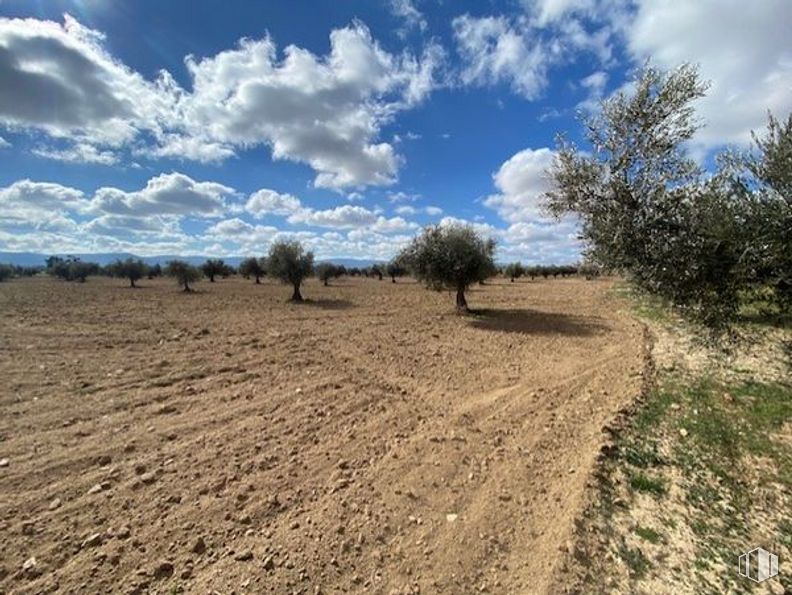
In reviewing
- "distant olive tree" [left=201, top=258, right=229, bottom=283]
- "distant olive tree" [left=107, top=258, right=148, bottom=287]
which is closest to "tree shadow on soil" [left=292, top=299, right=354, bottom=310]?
"distant olive tree" [left=107, top=258, right=148, bottom=287]

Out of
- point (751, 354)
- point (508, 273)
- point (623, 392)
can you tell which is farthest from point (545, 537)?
point (508, 273)

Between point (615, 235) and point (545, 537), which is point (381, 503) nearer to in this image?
point (545, 537)

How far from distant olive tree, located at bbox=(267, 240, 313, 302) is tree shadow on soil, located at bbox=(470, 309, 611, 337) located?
16398mm

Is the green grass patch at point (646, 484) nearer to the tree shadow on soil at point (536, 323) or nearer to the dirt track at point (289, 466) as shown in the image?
the dirt track at point (289, 466)

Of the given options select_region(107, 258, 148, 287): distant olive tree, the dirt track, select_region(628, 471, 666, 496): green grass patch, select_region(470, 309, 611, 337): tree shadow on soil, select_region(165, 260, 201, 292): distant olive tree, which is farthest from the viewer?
select_region(107, 258, 148, 287): distant olive tree

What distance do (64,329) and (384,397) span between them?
44.6 feet

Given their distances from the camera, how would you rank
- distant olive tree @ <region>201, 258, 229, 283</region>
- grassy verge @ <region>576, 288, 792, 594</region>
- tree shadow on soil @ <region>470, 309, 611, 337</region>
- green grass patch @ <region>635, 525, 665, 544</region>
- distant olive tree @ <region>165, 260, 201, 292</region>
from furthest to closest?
distant olive tree @ <region>201, 258, 229, 283</region>
distant olive tree @ <region>165, 260, 201, 292</region>
tree shadow on soil @ <region>470, 309, 611, 337</region>
green grass patch @ <region>635, 525, 665, 544</region>
grassy verge @ <region>576, 288, 792, 594</region>

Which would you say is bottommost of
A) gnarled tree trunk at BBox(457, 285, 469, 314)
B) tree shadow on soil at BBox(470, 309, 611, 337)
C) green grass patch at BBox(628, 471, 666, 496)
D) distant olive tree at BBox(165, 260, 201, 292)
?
green grass patch at BBox(628, 471, 666, 496)

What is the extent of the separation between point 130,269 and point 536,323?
6300 centimetres

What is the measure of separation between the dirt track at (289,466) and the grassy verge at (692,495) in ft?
1.59

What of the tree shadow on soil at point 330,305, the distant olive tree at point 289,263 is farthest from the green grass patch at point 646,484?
the distant olive tree at point 289,263

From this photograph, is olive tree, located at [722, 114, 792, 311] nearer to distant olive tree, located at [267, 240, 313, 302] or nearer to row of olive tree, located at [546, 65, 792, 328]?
row of olive tree, located at [546, 65, 792, 328]

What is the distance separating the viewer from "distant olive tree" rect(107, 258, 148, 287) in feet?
200

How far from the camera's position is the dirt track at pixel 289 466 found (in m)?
3.92
